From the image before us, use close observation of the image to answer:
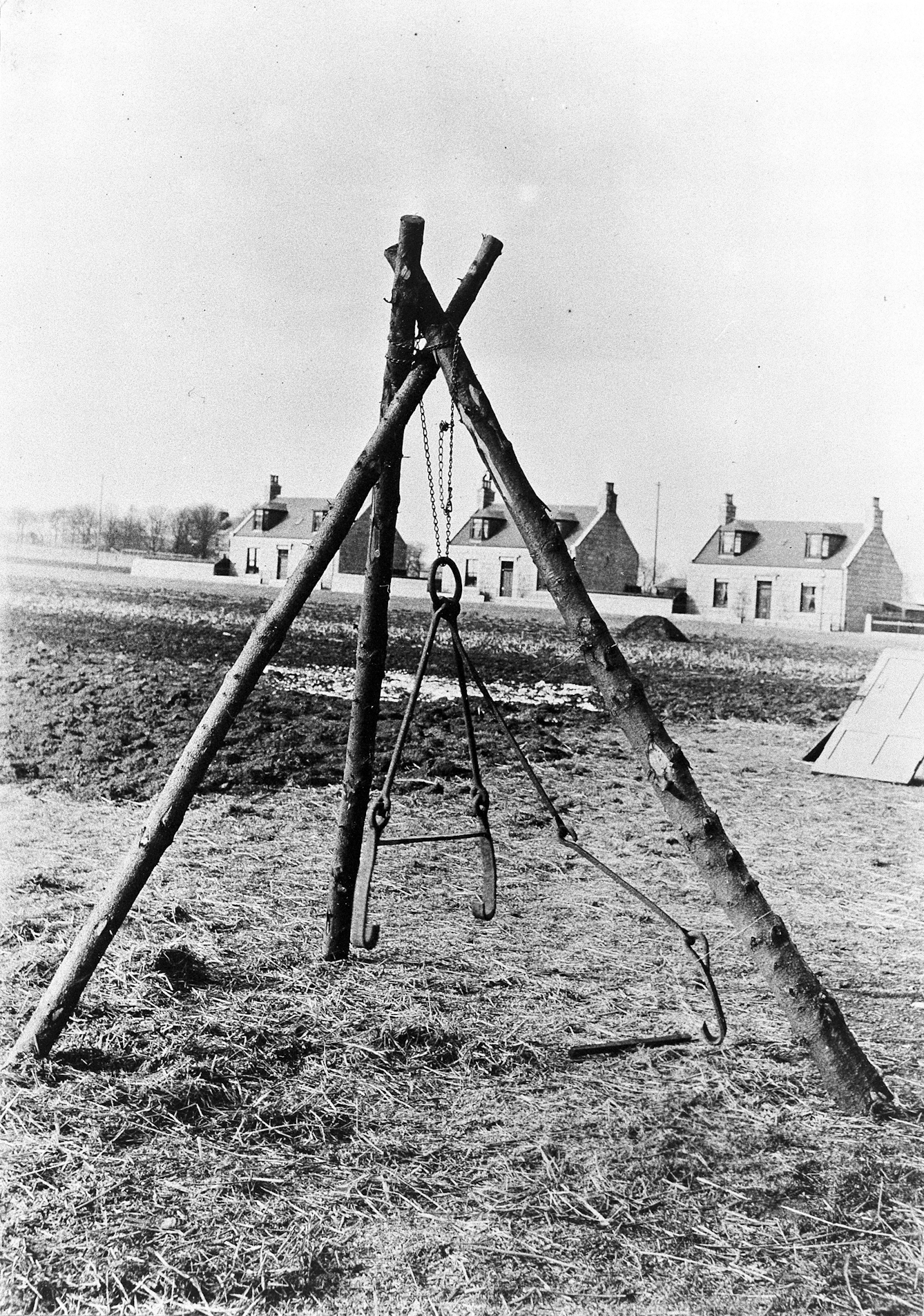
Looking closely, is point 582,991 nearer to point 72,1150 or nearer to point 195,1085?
point 195,1085

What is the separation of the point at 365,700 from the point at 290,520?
12872mm

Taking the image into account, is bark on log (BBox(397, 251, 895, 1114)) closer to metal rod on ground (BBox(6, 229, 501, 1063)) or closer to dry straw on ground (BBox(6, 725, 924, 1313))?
dry straw on ground (BBox(6, 725, 924, 1313))

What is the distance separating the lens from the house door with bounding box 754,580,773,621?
31906mm

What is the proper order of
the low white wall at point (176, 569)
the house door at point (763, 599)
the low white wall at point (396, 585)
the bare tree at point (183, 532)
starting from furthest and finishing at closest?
the house door at point (763, 599), the bare tree at point (183, 532), the low white wall at point (176, 569), the low white wall at point (396, 585)

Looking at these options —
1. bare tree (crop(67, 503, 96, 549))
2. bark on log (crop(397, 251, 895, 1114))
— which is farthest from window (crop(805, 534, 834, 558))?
bark on log (crop(397, 251, 895, 1114))

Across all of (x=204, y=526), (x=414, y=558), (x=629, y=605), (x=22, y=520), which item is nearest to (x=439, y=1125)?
(x=22, y=520)

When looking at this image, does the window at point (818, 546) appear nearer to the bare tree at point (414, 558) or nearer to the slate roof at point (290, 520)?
the bare tree at point (414, 558)

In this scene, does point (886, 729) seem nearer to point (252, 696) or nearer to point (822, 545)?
point (252, 696)

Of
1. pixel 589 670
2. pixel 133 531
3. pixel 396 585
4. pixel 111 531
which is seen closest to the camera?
pixel 589 670

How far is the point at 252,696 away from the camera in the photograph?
391 inches

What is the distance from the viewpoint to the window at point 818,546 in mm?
31281

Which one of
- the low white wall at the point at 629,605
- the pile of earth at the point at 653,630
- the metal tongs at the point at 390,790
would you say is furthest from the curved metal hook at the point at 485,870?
the low white wall at the point at 629,605

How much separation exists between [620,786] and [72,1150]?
20.6ft

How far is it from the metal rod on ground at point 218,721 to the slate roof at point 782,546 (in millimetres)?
28855
